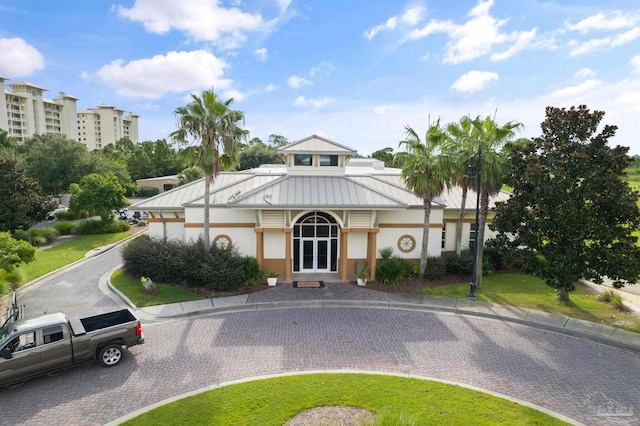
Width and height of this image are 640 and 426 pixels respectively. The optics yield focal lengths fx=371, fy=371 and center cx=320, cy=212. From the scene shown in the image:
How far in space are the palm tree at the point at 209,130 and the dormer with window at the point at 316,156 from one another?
363cm

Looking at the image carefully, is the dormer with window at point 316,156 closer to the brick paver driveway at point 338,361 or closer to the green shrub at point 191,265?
the green shrub at point 191,265

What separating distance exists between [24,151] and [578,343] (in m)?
81.2

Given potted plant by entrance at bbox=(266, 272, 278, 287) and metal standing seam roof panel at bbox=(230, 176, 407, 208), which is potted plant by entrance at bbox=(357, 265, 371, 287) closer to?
metal standing seam roof panel at bbox=(230, 176, 407, 208)

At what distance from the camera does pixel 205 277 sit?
18500mm

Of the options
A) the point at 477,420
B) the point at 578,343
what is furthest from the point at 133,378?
the point at 578,343

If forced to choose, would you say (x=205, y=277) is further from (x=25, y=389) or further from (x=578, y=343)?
(x=578, y=343)

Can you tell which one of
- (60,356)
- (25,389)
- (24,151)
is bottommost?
(25,389)

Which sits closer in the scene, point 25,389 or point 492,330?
point 25,389

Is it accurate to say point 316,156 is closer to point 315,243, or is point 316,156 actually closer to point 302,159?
point 302,159

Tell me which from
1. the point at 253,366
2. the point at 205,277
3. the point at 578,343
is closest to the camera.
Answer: the point at 253,366

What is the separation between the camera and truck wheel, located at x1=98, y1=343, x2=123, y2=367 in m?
11.5

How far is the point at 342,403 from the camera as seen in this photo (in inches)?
372

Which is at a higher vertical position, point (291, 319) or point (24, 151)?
point (24, 151)

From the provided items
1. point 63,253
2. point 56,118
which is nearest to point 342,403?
point 63,253
